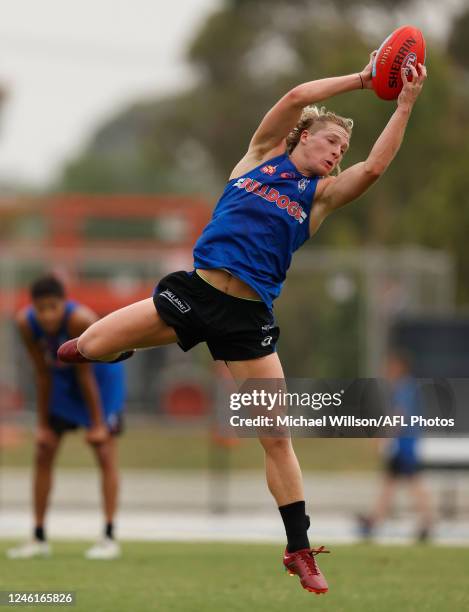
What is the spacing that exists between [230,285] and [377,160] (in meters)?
0.97

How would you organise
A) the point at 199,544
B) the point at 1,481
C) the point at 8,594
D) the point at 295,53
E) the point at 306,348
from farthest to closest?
the point at 295,53 < the point at 306,348 < the point at 1,481 < the point at 199,544 < the point at 8,594

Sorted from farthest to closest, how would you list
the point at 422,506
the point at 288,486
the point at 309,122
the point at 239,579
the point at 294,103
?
the point at 422,506, the point at 239,579, the point at 309,122, the point at 288,486, the point at 294,103

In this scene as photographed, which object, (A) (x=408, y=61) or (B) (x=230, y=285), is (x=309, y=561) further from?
(A) (x=408, y=61)

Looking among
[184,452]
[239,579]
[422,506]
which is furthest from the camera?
[184,452]

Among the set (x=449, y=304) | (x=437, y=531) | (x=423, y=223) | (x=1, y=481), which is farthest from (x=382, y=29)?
(x=437, y=531)

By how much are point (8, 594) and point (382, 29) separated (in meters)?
43.6

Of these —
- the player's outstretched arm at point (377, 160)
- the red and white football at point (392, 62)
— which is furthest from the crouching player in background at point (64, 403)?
the red and white football at point (392, 62)

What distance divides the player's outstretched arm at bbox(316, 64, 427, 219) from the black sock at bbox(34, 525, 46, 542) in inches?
162

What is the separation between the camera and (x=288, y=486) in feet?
23.8

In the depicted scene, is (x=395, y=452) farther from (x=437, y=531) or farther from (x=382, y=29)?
(x=382, y=29)

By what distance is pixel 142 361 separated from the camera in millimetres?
24469

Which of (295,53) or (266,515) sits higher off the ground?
(295,53)

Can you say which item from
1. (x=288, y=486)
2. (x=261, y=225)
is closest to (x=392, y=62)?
(x=261, y=225)

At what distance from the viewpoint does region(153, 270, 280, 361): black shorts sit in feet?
23.7
